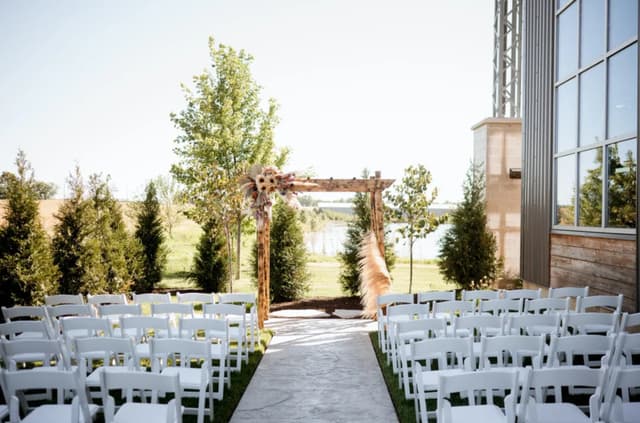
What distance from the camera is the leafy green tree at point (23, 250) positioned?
8094mm

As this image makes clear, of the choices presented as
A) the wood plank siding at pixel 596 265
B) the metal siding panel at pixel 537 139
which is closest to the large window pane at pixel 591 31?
the metal siding panel at pixel 537 139

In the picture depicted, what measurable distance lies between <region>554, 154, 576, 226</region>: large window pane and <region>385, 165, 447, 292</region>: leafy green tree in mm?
3409

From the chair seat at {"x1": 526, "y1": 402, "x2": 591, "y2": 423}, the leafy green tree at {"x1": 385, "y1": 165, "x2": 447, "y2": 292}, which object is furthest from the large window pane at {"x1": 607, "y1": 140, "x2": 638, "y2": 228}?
the leafy green tree at {"x1": 385, "y1": 165, "x2": 447, "y2": 292}

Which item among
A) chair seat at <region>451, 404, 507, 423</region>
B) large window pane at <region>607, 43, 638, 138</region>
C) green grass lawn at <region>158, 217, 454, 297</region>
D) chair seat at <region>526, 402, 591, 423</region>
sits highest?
large window pane at <region>607, 43, 638, 138</region>

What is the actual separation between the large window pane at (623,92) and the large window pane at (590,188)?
1.88 feet

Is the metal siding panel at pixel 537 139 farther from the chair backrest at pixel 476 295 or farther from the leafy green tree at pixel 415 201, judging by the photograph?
the chair backrest at pixel 476 295

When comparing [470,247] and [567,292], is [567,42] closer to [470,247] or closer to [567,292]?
[567,292]

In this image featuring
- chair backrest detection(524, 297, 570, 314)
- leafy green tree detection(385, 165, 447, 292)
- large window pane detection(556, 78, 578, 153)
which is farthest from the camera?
leafy green tree detection(385, 165, 447, 292)

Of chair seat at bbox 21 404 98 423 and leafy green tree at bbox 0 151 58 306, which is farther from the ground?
leafy green tree at bbox 0 151 58 306

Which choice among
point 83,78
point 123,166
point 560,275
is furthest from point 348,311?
point 123,166

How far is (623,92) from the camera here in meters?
6.95

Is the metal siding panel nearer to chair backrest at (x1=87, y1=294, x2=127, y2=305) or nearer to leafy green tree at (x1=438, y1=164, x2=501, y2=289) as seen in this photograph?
leafy green tree at (x1=438, y1=164, x2=501, y2=289)

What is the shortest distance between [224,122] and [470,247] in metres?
7.59

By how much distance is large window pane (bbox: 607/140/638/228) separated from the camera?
668cm
